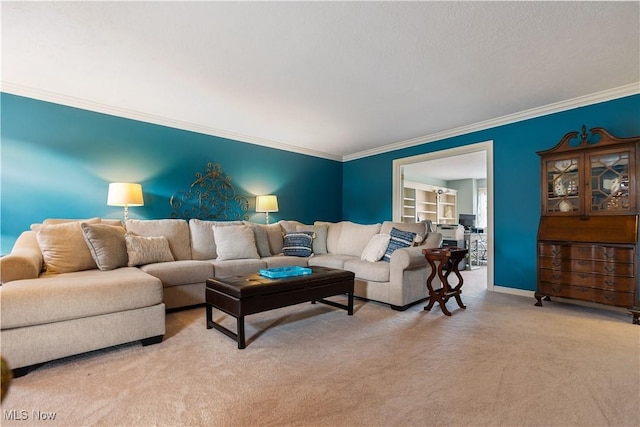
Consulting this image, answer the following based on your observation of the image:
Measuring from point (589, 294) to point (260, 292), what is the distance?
323cm

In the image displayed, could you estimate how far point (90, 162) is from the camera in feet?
11.9

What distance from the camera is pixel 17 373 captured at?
178cm

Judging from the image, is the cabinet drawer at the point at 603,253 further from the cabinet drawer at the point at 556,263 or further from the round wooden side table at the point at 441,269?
the round wooden side table at the point at 441,269

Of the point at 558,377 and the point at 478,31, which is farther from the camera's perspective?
the point at 478,31

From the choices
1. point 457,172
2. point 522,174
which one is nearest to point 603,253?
point 522,174

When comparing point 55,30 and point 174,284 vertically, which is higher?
point 55,30

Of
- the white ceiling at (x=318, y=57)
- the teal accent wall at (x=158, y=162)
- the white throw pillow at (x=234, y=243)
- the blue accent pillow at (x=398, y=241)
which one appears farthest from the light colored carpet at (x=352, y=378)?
the white ceiling at (x=318, y=57)

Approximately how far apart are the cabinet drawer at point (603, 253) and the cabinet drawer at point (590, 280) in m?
0.17

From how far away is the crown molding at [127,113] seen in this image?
326 centimetres

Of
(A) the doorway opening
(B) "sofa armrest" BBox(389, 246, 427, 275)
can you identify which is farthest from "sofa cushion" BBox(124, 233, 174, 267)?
(A) the doorway opening

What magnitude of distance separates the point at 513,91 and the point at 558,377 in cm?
282

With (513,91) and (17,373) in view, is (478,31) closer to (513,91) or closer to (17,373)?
(513,91)

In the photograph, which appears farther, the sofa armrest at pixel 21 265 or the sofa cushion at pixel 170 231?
the sofa cushion at pixel 170 231

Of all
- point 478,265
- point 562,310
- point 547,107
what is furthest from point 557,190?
point 478,265
